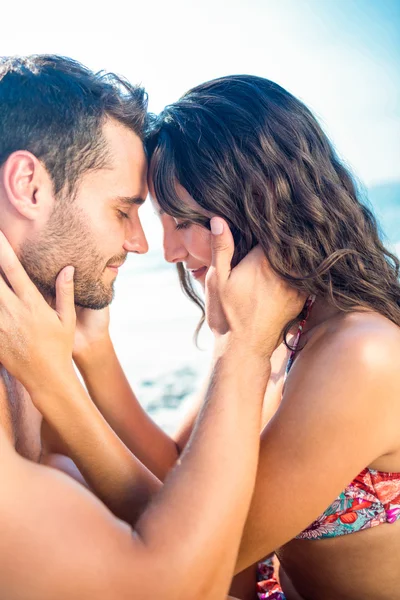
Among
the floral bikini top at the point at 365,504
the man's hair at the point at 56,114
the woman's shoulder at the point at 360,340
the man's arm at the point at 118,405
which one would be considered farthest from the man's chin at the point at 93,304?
the floral bikini top at the point at 365,504

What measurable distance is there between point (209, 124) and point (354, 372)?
3.03 feet

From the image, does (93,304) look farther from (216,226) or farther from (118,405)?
(216,226)

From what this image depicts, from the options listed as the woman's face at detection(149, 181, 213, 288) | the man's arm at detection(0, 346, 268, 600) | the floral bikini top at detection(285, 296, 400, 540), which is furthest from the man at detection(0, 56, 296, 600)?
the floral bikini top at detection(285, 296, 400, 540)

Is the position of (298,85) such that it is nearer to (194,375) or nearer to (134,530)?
(194,375)

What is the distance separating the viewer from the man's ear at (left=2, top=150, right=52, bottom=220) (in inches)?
76.4

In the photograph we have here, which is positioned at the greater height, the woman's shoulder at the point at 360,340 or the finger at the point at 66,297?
the woman's shoulder at the point at 360,340

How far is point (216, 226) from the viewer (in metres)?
1.93

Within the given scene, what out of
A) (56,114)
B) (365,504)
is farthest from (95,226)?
(365,504)

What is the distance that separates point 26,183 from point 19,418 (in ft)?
2.37

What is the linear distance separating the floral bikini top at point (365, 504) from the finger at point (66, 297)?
90 centimetres

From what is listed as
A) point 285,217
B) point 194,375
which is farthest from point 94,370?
point 194,375

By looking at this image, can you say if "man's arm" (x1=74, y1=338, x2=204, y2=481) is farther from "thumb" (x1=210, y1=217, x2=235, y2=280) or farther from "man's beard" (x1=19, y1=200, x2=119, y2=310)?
"thumb" (x1=210, y1=217, x2=235, y2=280)

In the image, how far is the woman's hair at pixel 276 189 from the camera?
6.40 ft

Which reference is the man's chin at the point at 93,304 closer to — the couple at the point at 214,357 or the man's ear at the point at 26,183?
the couple at the point at 214,357
